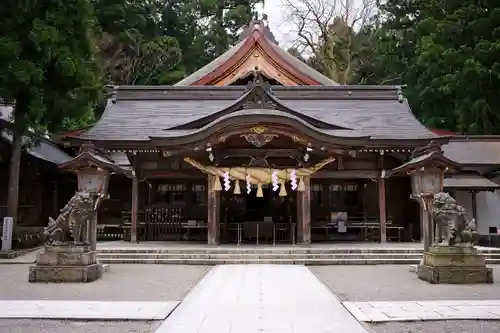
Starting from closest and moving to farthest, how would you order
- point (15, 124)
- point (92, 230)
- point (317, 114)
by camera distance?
1. point (92, 230)
2. point (15, 124)
3. point (317, 114)

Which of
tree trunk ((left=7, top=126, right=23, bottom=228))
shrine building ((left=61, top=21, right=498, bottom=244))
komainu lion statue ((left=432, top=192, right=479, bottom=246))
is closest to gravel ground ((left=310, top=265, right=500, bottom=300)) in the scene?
komainu lion statue ((left=432, top=192, right=479, bottom=246))

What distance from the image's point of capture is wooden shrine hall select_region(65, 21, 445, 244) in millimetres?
14078

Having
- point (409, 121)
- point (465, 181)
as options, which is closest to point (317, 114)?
point (409, 121)

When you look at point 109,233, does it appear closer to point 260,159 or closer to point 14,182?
point 14,182

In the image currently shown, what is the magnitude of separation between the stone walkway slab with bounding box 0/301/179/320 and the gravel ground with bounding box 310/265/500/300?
278 centimetres

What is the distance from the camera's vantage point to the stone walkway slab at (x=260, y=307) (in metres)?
5.30

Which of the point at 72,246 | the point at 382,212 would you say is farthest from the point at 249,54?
the point at 72,246

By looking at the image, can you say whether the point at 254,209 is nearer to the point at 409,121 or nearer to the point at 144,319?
the point at 409,121

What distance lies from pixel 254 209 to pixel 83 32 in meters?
8.12

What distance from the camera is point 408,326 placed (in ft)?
17.7

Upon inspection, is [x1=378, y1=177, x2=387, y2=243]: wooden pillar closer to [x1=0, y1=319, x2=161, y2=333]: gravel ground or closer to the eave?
the eave

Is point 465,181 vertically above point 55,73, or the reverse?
point 55,73

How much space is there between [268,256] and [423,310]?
20.6 feet

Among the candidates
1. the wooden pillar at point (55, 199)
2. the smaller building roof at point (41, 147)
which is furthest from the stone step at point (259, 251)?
the wooden pillar at point (55, 199)
